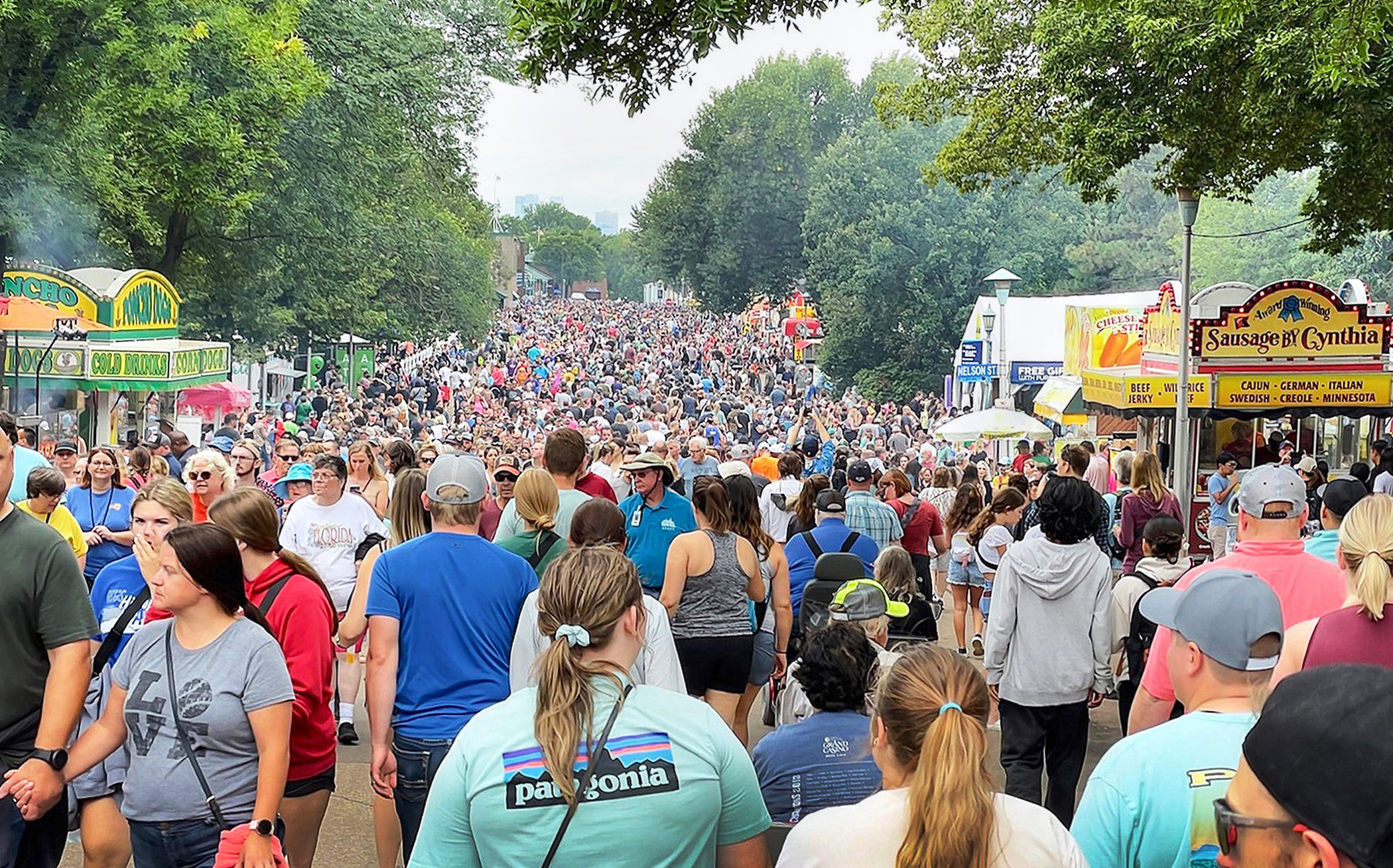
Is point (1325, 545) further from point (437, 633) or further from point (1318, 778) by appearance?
point (1318, 778)

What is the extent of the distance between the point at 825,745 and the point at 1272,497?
2.21m

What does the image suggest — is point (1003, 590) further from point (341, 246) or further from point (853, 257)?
point (853, 257)

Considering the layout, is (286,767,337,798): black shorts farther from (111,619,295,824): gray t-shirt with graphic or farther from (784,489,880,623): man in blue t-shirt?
(784,489,880,623): man in blue t-shirt

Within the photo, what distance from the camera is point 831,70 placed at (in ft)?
263

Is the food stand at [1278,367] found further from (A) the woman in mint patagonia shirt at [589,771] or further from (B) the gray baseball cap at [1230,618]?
(A) the woman in mint patagonia shirt at [589,771]

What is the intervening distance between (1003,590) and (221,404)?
2778cm

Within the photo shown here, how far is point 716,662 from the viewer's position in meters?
7.11

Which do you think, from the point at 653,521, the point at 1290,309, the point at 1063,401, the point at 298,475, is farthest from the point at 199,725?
the point at 1063,401

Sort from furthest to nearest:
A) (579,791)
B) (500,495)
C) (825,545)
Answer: (500,495) → (825,545) → (579,791)

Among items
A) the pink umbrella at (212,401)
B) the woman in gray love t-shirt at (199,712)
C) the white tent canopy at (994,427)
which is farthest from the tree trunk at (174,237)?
the woman in gray love t-shirt at (199,712)

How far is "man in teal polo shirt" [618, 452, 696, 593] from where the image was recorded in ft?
24.6

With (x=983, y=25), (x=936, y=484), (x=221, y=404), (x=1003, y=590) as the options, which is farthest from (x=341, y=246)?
(x=1003, y=590)

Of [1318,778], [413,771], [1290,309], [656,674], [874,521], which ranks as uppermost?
[1290,309]

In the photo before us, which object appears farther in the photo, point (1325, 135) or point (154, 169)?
point (154, 169)
